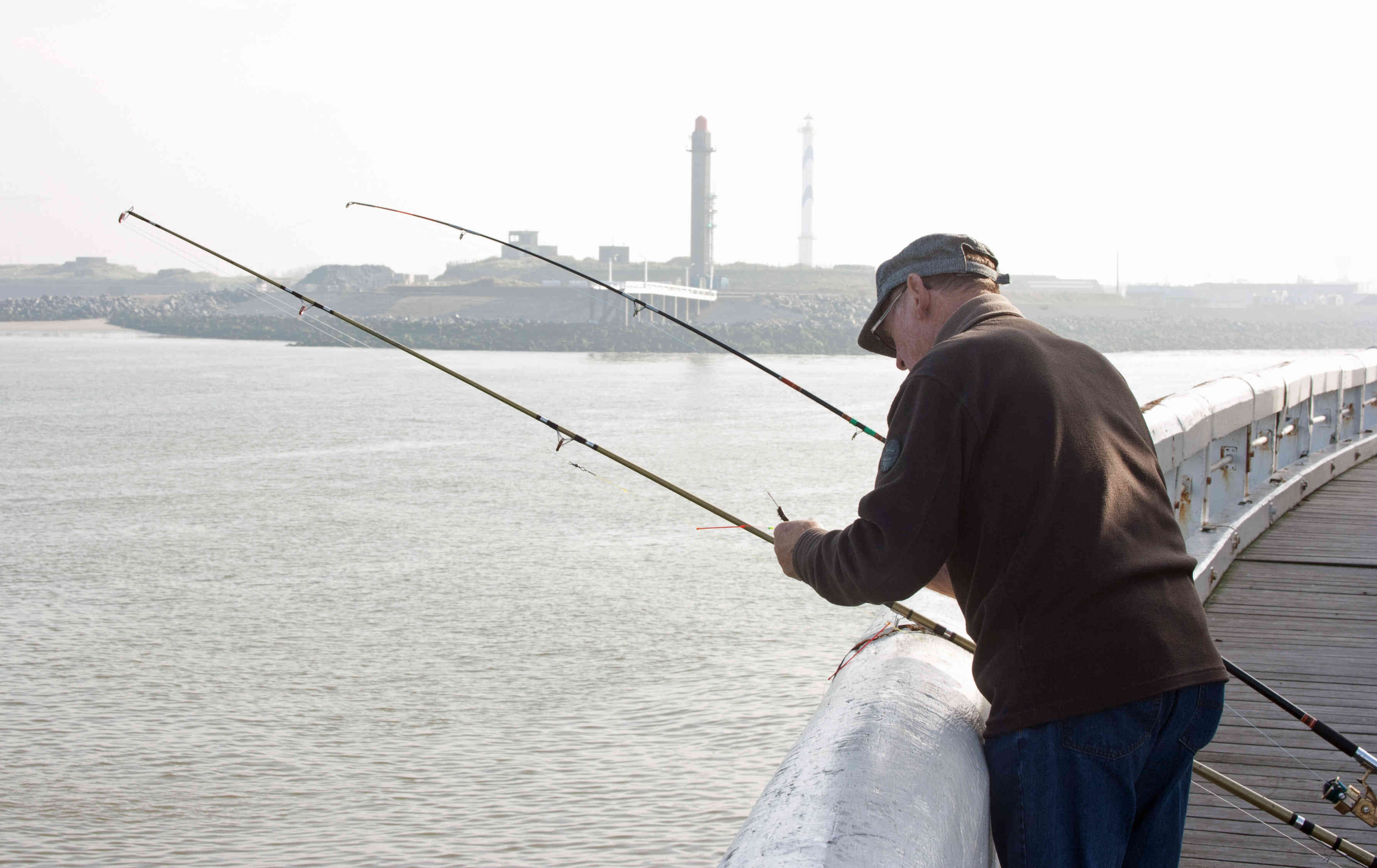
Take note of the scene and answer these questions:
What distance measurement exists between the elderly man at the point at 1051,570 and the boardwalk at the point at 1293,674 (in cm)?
122

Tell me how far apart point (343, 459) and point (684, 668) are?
12033 millimetres

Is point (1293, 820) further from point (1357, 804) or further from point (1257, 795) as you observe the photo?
point (1357, 804)

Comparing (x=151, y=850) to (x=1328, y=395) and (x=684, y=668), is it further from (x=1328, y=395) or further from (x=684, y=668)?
(x=1328, y=395)

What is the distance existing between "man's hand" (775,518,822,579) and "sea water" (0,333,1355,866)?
12.4ft

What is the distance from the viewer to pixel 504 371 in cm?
4512

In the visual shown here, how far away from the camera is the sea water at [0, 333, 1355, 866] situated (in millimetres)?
6012

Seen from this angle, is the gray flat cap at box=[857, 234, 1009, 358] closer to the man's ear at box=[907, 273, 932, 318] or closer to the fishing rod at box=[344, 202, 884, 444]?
the man's ear at box=[907, 273, 932, 318]

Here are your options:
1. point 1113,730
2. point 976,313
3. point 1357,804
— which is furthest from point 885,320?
point 1357,804

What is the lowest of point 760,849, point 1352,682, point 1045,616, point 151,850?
point 151,850

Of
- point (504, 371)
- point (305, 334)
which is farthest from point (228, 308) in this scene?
point (504, 371)

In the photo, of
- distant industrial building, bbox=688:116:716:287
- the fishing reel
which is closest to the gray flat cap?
the fishing reel

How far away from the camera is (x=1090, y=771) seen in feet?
5.65

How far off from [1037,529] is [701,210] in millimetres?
93817

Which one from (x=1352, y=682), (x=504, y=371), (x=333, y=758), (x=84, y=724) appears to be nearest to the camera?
(x=1352, y=682)
